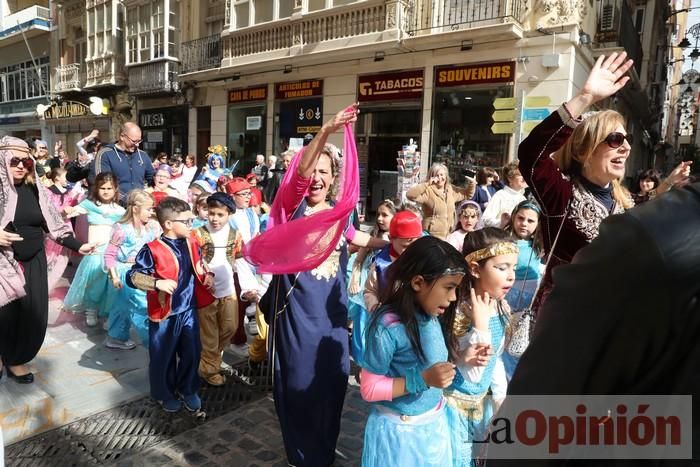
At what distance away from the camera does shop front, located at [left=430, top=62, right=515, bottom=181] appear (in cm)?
1088

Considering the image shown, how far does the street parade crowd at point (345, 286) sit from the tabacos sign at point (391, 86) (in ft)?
27.6

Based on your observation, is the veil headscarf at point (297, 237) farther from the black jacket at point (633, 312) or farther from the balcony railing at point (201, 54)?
the balcony railing at point (201, 54)

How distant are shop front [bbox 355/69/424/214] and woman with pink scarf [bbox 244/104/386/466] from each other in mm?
9669

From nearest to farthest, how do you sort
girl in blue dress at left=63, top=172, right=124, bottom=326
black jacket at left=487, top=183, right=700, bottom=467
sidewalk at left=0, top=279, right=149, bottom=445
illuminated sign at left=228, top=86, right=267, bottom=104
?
black jacket at left=487, top=183, right=700, bottom=467, sidewalk at left=0, top=279, right=149, bottom=445, girl in blue dress at left=63, top=172, right=124, bottom=326, illuminated sign at left=228, top=86, right=267, bottom=104

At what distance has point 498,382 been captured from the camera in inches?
103

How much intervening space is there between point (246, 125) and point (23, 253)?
43.3 feet

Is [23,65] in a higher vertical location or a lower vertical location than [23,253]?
higher

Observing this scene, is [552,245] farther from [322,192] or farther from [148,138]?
[148,138]

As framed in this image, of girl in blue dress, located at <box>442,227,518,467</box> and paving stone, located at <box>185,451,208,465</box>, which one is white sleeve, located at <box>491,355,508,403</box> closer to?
girl in blue dress, located at <box>442,227,518,467</box>

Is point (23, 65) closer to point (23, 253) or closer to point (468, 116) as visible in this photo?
point (468, 116)

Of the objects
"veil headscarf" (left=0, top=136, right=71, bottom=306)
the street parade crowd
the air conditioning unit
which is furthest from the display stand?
the air conditioning unit

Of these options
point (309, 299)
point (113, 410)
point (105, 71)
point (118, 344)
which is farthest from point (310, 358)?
point (105, 71)

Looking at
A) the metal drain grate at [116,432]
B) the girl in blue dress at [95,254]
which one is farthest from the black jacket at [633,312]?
the girl in blue dress at [95,254]

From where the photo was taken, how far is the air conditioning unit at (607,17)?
38.9 ft
